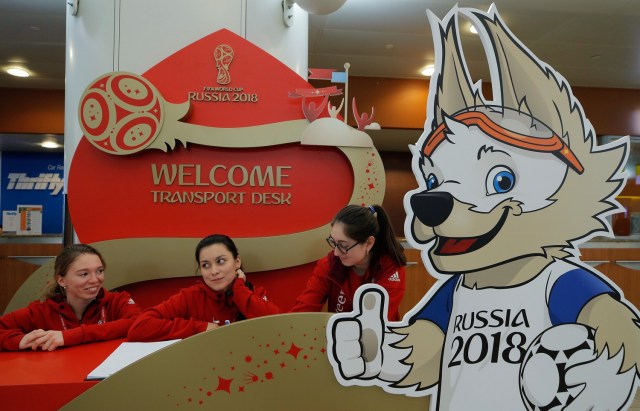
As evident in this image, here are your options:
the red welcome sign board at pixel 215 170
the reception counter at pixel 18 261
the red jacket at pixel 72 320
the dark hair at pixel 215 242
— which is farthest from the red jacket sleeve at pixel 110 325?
the reception counter at pixel 18 261

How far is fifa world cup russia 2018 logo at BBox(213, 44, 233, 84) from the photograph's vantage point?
2.27 metres

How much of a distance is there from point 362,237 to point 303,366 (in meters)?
0.58

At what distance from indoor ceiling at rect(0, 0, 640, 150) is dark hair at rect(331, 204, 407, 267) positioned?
243cm

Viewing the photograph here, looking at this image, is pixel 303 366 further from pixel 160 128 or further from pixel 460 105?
pixel 160 128

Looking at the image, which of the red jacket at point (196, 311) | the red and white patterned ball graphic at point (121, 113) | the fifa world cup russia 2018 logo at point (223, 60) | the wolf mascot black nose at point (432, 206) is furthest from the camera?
the fifa world cup russia 2018 logo at point (223, 60)

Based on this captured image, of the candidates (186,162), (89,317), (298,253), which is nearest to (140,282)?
(89,317)

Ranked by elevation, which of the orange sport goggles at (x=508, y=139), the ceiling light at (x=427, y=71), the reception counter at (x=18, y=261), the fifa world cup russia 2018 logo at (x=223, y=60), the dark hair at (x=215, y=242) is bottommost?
the reception counter at (x=18, y=261)

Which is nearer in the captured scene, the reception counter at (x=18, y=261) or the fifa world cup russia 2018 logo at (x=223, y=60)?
the fifa world cup russia 2018 logo at (x=223, y=60)

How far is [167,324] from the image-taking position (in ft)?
5.30

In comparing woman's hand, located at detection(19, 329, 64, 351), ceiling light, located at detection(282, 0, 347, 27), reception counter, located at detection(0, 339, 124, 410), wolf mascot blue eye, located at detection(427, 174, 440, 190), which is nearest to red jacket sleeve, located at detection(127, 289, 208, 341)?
reception counter, located at detection(0, 339, 124, 410)

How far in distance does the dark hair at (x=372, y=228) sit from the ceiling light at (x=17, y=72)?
491 cm

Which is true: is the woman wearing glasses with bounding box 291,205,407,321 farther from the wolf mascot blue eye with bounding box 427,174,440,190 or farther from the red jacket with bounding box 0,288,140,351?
the red jacket with bounding box 0,288,140,351

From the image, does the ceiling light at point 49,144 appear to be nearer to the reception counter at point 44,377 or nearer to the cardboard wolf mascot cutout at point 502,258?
the reception counter at point 44,377

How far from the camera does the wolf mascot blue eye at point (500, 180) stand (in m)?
1.13
